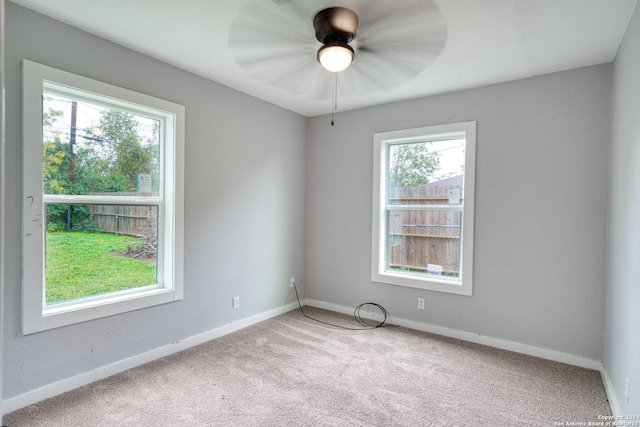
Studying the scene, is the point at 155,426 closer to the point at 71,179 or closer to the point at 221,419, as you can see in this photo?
the point at 221,419

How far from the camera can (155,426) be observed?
6.79ft

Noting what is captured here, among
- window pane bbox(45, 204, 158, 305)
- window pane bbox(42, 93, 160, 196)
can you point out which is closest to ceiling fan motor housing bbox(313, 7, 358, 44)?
window pane bbox(42, 93, 160, 196)

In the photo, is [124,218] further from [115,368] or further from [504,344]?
[504,344]

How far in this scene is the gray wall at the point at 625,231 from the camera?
191 centimetres

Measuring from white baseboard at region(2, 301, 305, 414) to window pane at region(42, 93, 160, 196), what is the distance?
4.22ft

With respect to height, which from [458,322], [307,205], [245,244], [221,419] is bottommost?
[221,419]

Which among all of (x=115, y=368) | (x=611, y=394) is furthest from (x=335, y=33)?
(x=611, y=394)

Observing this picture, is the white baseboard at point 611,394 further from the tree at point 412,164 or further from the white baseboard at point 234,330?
the tree at point 412,164

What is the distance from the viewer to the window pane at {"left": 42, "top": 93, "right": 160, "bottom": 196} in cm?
236

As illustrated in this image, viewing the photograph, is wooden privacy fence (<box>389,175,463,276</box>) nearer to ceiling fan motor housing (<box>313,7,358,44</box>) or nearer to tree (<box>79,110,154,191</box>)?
ceiling fan motor housing (<box>313,7,358,44</box>)

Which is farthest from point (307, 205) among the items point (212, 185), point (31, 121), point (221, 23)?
point (31, 121)

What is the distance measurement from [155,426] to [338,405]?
1120 mm

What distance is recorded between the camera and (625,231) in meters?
2.15

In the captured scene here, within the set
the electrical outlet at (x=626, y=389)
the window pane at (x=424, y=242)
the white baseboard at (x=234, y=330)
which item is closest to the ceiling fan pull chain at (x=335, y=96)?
the window pane at (x=424, y=242)
